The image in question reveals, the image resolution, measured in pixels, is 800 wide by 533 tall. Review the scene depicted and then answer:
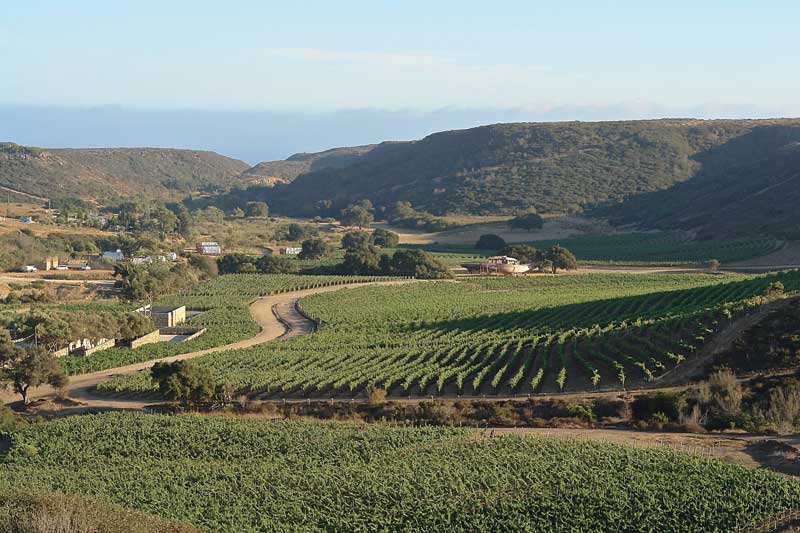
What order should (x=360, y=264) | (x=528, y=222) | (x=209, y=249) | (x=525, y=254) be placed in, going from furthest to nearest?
(x=528, y=222) → (x=209, y=249) → (x=525, y=254) → (x=360, y=264)

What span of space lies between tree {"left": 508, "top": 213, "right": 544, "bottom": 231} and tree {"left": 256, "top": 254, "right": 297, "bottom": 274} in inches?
1630

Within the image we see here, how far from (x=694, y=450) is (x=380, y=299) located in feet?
121

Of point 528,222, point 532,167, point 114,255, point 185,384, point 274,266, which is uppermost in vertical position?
point 532,167

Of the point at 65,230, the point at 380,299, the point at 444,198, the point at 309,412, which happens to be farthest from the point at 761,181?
the point at 309,412

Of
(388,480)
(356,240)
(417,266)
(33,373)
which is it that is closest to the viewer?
(388,480)

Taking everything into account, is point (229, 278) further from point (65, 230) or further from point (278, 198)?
point (278, 198)

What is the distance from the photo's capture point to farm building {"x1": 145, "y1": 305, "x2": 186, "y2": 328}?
48.2 metres

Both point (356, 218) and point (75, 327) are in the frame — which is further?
point (356, 218)

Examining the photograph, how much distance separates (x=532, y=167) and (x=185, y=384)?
119482 millimetres

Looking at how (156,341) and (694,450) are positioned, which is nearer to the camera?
(694,450)

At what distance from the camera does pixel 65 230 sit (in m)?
92.8

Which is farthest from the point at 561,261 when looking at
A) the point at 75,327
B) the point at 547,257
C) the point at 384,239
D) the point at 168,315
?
the point at 75,327

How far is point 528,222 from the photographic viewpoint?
359 ft

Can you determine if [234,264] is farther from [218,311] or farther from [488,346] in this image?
[488,346]
